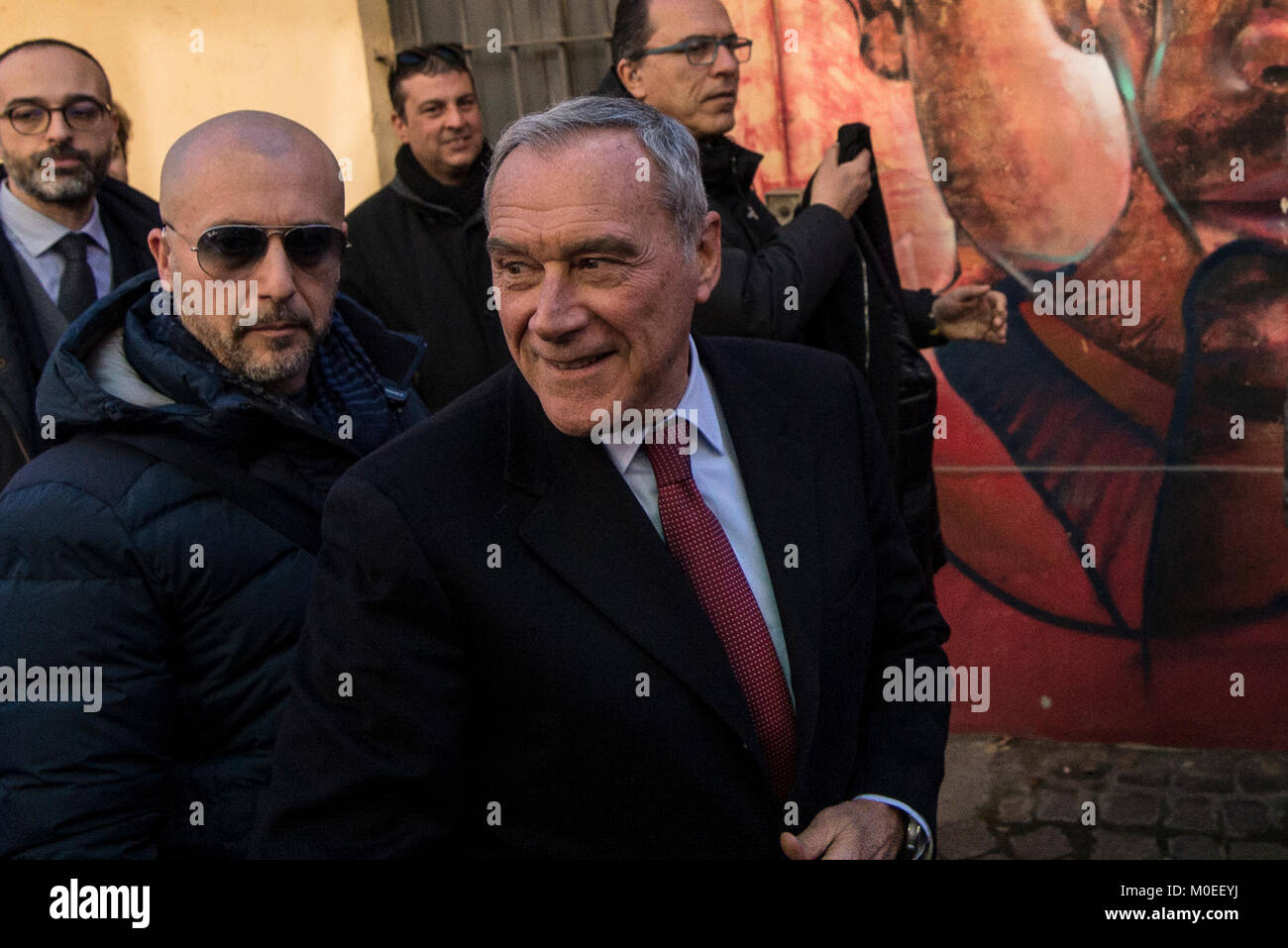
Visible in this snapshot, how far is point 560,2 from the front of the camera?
5.66 metres

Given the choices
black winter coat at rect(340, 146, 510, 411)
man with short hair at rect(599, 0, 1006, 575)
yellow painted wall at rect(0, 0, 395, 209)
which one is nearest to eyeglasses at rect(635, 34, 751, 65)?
man with short hair at rect(599, 0, 1006, 575)

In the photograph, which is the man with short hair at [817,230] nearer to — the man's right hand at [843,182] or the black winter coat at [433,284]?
the man's right hand at [843,182]

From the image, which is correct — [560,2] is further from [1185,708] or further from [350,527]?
[350,527]

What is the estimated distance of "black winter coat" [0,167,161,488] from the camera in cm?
365

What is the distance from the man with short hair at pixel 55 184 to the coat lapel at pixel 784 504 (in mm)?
2413

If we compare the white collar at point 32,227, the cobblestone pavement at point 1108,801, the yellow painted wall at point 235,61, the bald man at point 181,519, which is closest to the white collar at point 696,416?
the bald man at point 181,519

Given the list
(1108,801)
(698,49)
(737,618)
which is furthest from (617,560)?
(1108,801)

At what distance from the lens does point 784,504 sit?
2250 millimetres

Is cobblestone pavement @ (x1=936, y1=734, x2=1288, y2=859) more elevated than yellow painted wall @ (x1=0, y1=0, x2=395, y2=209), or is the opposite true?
yellow painted wall @ (x1=0, y1=0, x2=395, y2=209)

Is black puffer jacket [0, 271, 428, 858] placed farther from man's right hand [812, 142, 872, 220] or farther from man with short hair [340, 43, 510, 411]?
man with short hair [340, 43, 510, 411]

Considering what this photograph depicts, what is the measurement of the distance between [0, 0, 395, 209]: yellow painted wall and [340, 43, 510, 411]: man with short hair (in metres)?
1.18
